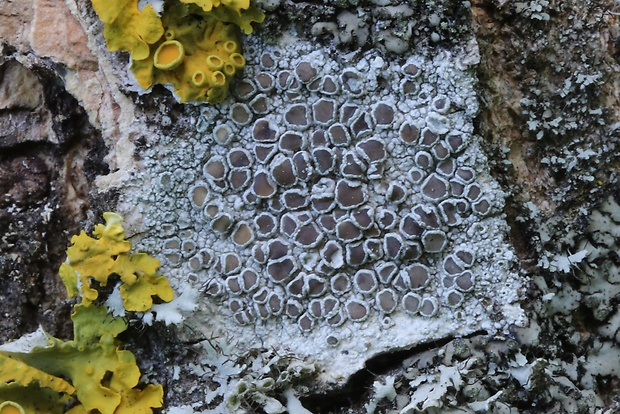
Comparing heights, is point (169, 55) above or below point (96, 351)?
above

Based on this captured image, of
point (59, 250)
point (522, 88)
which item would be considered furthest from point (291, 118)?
point (59, 250)

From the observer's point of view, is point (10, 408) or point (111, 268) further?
point (111, 268)

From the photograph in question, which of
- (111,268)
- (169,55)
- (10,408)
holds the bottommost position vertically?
(10,408)

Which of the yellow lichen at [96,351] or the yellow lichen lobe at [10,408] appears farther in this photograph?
the yellow lichen at [96,351]

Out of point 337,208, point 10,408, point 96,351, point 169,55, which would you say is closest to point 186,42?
point 169,55

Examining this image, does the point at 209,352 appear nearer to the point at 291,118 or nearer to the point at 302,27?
the point at 291,118

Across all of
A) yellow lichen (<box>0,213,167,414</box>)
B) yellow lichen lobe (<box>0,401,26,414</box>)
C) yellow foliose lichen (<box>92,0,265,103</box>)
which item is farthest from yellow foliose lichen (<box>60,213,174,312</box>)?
yellow foliose lichen (<box>92,0,265,103</box>)

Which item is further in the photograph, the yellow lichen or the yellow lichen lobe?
the yellow lichen

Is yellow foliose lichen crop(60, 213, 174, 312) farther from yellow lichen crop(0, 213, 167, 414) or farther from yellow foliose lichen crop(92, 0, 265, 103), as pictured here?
yellow foliose lichen crop(92, 0, 265, 103)

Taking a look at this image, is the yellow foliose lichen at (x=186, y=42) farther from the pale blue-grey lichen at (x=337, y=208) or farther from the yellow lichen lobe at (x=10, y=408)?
the yellow lichen lobe at (x=10, y=408)

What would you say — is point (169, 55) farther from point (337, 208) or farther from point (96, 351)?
point (96, 351)

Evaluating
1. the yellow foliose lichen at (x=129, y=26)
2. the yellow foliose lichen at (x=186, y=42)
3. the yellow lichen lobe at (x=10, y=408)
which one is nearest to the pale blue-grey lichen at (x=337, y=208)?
the yellow foliose lichen at (x=186, y=42)
